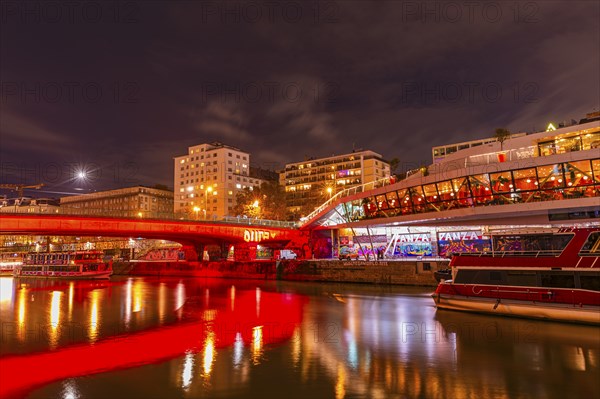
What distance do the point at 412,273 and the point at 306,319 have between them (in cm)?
2263

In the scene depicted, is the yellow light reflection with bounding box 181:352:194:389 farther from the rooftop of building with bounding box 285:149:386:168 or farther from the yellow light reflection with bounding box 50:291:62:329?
the rooftop of building with bounding box 285:149:386:168

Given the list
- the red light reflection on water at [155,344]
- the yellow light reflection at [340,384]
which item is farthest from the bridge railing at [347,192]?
the yellow light reflection at [340,384]

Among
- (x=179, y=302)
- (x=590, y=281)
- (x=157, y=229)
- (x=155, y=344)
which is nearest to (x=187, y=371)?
(x=155, y=344)

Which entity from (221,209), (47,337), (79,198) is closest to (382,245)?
(47,337)

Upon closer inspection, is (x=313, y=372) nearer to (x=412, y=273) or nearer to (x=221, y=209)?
(x=412, y=273)

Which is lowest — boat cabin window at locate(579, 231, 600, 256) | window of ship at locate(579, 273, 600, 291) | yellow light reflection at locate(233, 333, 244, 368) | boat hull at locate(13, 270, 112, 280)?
yellow light reflection at locate(233, 333, 244, 368)

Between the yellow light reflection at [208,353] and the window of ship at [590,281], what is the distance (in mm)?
18720

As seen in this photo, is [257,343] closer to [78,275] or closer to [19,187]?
[78,275]

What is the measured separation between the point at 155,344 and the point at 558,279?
68.5 ft

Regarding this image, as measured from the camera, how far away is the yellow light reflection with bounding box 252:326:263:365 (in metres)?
16.8

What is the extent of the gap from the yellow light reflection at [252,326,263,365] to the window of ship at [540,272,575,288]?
15.7m

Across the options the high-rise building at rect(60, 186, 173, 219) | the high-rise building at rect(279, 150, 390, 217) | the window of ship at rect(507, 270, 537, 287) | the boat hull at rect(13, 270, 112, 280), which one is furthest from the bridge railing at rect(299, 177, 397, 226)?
the high-rise building at rect(60, 186, 173, 219)

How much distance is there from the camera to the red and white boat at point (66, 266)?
222 feet

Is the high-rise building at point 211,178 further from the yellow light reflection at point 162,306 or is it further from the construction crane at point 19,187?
the yellow light reflection at point 162,306
